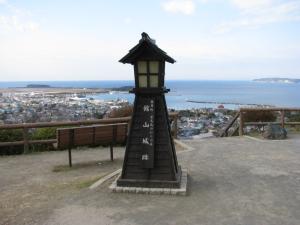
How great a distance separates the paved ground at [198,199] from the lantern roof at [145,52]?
2123 mm

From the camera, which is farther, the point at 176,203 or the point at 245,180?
the point at 245,180

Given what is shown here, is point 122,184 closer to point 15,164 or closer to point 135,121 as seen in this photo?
point 135,121

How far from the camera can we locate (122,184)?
6.03 meters

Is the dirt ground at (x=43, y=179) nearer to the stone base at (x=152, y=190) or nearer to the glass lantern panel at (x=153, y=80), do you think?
the stone base at (x=152, y=190)

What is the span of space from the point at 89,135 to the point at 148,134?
2.79 m

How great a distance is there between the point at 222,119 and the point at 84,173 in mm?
12007

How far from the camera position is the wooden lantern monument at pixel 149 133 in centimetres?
594

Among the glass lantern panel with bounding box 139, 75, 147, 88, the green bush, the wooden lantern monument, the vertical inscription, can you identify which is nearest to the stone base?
the wooden lantern monument

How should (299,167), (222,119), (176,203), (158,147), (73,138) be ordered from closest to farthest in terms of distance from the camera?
1. (176,203)
2. (158,147)
3. (299,167)
4. (73,138)
5. (222,119)

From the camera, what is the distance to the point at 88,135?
8.45 meters

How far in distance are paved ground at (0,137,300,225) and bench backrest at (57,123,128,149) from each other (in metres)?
0.63

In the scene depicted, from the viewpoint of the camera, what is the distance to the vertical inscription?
5969 mm

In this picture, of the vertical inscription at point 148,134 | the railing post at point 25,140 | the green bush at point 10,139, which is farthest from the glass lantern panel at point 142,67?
the green bush at point 10,139

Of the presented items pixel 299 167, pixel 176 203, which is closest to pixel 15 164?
pixel 176 203
